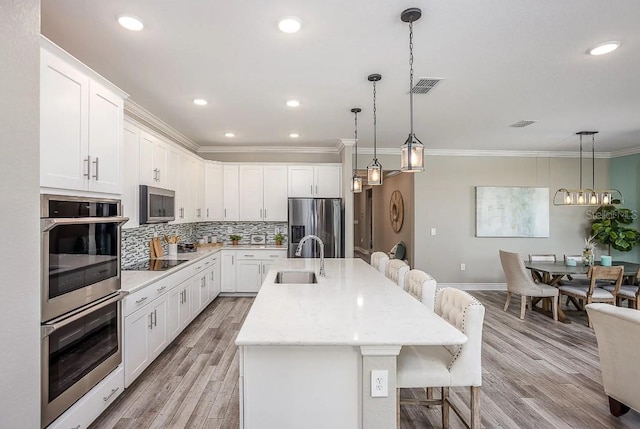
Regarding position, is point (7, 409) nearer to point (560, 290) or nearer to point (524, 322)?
point (524, 322)

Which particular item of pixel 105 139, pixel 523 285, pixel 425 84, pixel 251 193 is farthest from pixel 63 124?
pixel 523 285

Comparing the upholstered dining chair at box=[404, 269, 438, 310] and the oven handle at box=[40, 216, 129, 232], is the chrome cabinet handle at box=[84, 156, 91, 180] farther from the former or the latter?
the upholstered dining chair at box=[404, 269, 438, 310]

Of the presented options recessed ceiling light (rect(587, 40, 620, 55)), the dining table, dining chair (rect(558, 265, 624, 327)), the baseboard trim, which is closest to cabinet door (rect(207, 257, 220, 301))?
the baseboard trim

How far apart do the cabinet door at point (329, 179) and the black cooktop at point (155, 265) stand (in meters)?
2.67

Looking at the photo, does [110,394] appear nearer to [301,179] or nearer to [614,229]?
[301,179]

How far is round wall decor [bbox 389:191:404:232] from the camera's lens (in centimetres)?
747

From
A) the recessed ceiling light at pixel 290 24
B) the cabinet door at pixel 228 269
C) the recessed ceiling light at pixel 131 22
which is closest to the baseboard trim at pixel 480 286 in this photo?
the cabinet door at pixel 228 269

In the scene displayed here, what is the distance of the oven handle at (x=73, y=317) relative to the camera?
173cm

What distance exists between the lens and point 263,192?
A: 606 centimetres

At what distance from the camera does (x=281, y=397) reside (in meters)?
1.67

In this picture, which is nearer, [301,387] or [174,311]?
[301,387]

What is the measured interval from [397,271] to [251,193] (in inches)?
138

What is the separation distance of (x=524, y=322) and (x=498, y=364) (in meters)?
1.66

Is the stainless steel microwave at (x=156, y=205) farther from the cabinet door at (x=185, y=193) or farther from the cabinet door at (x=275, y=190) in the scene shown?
the cabinet door at (x=275, y=190)
